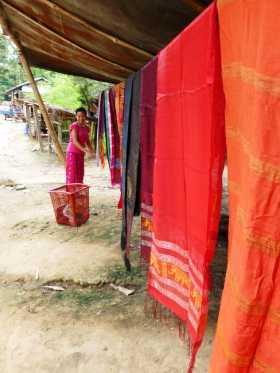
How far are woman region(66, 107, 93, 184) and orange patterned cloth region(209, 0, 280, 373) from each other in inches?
168

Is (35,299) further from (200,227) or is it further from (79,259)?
(200,227)

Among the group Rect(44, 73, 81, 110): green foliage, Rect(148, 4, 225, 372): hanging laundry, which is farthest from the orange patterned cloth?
Rect(44, 73, 81, 110): green foliage

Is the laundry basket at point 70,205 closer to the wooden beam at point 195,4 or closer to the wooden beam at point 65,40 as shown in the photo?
the wooden beam at point 65,40

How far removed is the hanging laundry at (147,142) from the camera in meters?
2.15

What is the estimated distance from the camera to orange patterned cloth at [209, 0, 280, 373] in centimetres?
93

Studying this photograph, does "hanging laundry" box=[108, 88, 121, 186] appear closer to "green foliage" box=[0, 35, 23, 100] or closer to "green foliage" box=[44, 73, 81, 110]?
"green foliage" box=[44, 73, 81, 110]

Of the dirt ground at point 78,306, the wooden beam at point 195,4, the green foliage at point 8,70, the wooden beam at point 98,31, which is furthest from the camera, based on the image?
the green foliage at point 8,70

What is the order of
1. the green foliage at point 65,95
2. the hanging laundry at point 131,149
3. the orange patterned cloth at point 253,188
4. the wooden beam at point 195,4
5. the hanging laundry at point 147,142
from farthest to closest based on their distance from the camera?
the green foliage at point 65,95 → the hanging laundry at point 131,149 → the hanging laundry at point 147,142 → the wooden beam at point 195,4 → the orange patterned cloth at point 253,188

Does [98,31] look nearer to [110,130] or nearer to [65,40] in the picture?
[65,40]

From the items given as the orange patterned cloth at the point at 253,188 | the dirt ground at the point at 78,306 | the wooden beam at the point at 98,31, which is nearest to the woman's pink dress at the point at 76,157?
the dirt ground at the point at 78,306

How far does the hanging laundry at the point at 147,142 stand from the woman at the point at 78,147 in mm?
2991

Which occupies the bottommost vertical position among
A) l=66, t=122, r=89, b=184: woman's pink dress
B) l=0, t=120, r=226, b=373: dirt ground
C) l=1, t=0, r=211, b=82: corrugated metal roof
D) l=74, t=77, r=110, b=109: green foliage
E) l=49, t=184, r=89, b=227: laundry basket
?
l=0, t=120, r=226, b=373: dirt ground

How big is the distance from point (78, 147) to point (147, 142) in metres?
3.07

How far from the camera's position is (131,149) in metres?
2.65
